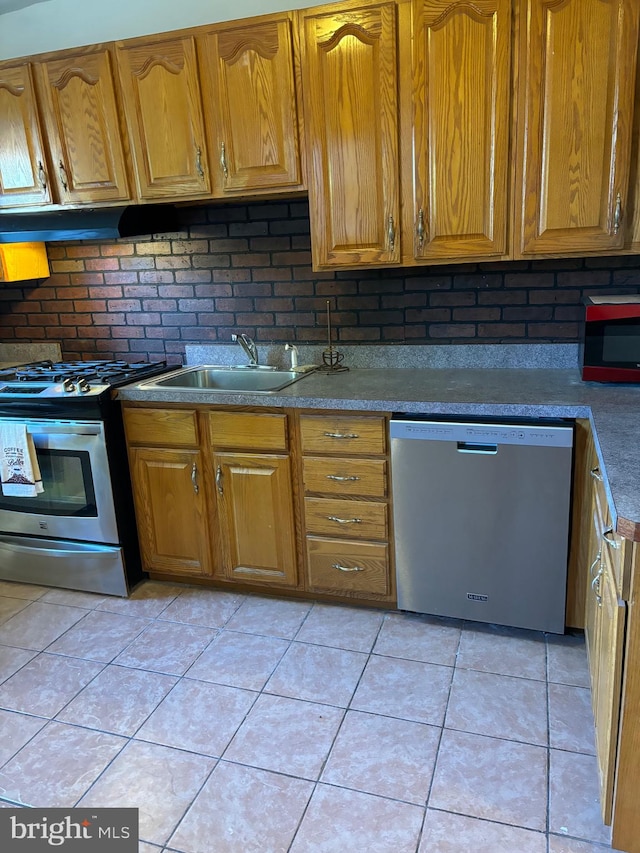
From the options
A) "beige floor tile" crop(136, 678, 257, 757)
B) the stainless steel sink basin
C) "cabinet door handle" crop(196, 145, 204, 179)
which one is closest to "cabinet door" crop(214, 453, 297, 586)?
the stainless steel sink basin

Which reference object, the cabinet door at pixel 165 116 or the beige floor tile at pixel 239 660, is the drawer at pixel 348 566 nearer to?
the beige floor tile at pixel 239 660

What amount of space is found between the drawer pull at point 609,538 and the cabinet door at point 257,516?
126 cm

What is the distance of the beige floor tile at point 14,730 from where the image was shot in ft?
6.15

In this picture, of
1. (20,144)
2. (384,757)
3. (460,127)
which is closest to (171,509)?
(384,757)

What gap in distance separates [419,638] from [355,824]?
0.83m

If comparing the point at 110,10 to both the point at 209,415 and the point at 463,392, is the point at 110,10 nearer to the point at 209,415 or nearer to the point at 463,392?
the point at 209,415

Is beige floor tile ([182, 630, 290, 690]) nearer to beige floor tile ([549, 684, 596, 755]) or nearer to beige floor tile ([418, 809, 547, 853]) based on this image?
beige floor tile ([418, 809, 547, 853])

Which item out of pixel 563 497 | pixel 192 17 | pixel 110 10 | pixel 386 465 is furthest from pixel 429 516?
pixel 110 10

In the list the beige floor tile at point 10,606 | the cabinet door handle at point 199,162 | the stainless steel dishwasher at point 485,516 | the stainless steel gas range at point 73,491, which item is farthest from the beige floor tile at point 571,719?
the cabinet door handle at point 199,162

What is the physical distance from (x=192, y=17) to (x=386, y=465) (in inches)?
81.7

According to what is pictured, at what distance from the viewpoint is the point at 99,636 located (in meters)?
2.45

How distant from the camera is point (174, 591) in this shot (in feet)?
9.08

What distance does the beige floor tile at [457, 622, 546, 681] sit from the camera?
83.3 inches

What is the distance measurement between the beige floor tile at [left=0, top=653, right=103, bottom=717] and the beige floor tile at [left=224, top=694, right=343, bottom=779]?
0.65m
